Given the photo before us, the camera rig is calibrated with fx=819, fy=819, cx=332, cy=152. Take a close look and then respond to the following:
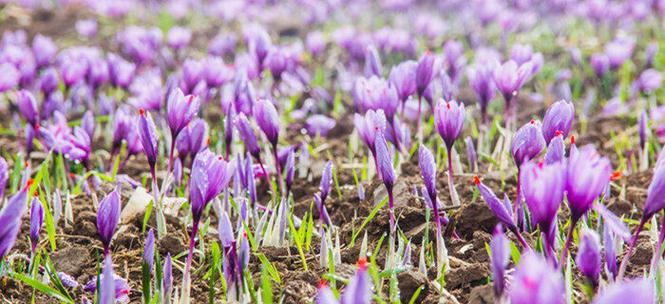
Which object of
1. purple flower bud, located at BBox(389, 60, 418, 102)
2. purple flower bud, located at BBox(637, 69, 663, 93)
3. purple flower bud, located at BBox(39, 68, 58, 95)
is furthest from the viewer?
purple flower bud, located at BBox(637, 69, 663, 93)

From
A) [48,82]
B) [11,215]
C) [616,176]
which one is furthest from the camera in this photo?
[48,82]

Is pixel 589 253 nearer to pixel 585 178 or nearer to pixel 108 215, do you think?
pixel 585 178

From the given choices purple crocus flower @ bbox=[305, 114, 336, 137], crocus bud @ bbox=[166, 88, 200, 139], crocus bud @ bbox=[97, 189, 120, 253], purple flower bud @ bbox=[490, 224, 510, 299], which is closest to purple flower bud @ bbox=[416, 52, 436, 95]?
purple crocus flower @ bbox=[305, 114, 336, 137]

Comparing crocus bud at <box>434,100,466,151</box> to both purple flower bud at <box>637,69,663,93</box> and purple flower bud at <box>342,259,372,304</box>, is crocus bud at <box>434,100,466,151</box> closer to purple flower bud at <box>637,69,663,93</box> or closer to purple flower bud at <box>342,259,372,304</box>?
purple flower bud at <box>342,259,372,304</box>

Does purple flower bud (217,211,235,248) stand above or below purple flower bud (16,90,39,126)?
below

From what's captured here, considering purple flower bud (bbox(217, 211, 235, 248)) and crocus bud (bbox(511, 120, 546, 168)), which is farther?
crocus bud (bbox(511, 120, 546, 168))

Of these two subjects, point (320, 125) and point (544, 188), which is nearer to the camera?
point (544, 188)

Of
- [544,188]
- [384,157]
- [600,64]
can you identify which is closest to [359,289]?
[544,188]
